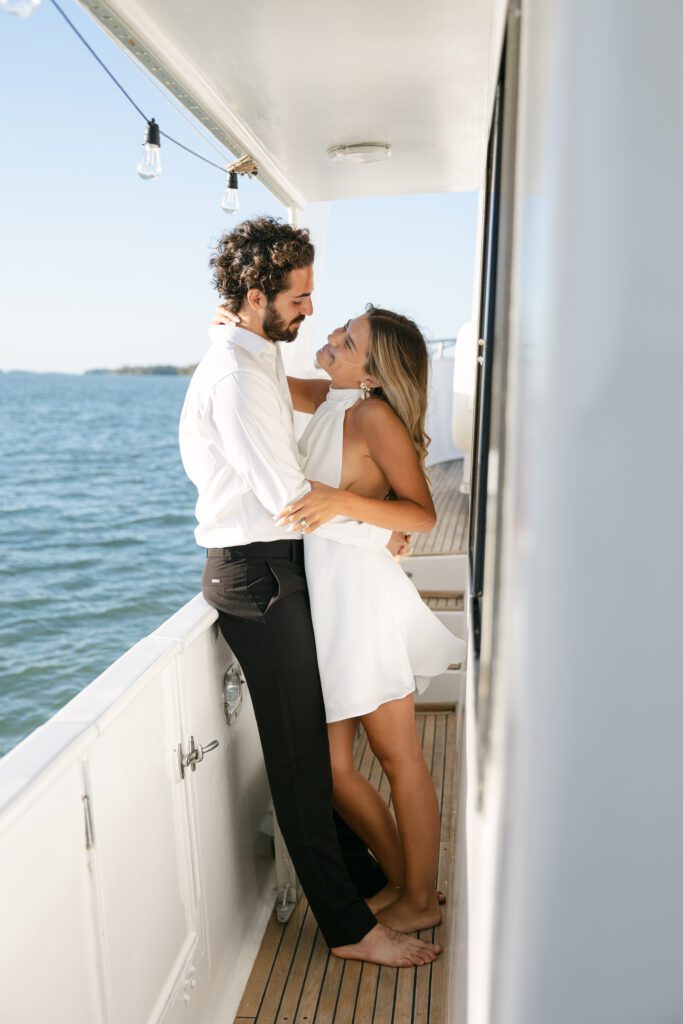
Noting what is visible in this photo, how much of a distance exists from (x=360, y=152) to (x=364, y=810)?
2166mm

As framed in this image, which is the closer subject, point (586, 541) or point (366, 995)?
point (586, 541)

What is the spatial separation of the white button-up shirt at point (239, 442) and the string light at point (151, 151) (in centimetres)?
62

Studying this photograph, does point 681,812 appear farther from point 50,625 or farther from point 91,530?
point 91,530

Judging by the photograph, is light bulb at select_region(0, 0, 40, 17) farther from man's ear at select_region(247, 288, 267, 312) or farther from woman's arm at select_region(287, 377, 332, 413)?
woman's arm at select_region(287, 377, 332, 413)

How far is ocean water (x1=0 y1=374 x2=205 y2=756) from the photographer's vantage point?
18.1 m

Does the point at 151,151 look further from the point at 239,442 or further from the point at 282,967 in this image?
the point at 282,967

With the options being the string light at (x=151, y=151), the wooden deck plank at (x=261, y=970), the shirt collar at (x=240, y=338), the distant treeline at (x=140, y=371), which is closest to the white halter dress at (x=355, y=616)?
the shirt collar at (x=240, y=338)

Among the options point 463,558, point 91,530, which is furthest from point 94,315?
point 463,558

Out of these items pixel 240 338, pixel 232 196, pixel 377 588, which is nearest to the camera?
pixel 240 338

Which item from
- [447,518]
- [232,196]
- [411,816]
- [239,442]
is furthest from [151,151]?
[447,518]

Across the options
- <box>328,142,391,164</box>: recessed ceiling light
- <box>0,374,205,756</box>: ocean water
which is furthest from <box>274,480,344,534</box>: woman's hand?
<box>0,374,205,756</box>: ocean water

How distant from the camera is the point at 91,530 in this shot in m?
30.1

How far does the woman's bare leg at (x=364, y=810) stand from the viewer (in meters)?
2.14

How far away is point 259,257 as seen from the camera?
1.88 m
